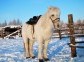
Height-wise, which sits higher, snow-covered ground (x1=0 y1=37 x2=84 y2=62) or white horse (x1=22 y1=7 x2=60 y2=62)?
white horse (x1=22 y1=7 x2=60 y2=62)

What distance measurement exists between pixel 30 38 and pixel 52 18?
166 centimetres

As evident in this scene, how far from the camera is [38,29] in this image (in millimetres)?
6965

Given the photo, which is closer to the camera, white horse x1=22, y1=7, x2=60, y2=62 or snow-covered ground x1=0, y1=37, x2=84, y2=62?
white horse x1=22, y1=7, x2=60, y2=62

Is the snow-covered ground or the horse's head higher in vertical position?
the horse's head

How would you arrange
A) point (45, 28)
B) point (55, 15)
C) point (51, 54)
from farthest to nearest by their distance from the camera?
point (51, 54), point (45, 28), point (55, 15)

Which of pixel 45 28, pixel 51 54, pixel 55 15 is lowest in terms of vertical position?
pixel 51 54

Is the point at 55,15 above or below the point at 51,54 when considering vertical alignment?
above

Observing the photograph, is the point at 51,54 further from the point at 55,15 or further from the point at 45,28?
the point at 55,15

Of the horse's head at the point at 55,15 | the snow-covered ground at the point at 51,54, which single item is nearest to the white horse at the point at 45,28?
the horse's head at the point at 55,15

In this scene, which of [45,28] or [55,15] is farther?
[45,28]

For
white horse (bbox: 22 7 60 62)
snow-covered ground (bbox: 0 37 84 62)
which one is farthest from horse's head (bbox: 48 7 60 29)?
snow-covered ground (bbox: 0 37 84 62)

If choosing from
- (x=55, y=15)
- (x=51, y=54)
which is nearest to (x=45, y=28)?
(x=55, y=15)

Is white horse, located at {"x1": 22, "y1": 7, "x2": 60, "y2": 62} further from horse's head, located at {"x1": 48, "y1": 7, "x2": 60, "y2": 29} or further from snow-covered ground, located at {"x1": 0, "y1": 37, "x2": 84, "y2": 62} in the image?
snow-covered ground, located at {"x1": 0, "y1": 37, "x2": 84, "y2": 62}

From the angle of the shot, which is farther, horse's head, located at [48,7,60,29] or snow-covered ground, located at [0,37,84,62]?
snow-covered ground, located at [0,37,84,62]
